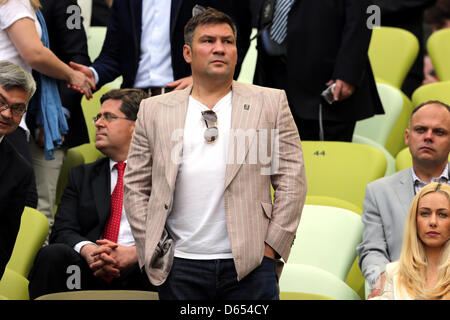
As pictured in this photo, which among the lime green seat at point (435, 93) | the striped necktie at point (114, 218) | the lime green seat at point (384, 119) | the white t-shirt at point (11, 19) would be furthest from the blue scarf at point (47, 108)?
the lime green seat at point (435, 93)

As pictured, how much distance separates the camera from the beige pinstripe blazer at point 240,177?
3.35 meters

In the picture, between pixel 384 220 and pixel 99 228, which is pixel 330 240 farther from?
pixel 99 228

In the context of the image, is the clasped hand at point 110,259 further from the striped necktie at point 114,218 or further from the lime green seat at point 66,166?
the lime green seat at point 66,166

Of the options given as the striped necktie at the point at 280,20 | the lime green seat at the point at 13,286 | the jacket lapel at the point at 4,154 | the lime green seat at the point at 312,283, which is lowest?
the lime green seat at the point at 13,286

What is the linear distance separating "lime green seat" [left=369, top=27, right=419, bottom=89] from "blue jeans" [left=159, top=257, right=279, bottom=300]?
3661mm

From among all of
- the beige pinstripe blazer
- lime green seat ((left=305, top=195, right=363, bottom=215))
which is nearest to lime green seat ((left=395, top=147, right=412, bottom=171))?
lime green seat ((left=305, top=195, right=363, bottom=215))

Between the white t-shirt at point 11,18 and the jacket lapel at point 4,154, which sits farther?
the white t-shirt at point 11,18

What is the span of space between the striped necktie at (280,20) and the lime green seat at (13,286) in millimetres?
1972

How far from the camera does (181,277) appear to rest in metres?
3.34

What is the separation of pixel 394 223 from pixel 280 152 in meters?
1.14

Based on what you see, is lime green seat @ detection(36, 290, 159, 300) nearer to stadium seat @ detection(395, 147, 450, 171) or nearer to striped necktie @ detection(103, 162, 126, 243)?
striped necktie @ detection(103, 162, 126, 243)

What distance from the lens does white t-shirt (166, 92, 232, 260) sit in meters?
3.36
